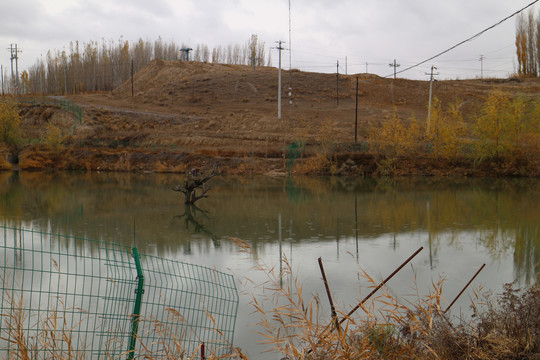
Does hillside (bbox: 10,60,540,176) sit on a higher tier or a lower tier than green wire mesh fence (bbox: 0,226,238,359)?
higher

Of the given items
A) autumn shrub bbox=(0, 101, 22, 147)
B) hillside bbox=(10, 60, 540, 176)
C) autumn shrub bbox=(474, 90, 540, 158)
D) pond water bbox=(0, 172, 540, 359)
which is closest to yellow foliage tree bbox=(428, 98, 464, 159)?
autumn shrub bbox=(474, 90, 540, 158)

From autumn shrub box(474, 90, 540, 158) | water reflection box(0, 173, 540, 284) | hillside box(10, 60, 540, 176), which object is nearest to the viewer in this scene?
water reflection box(0, 173, 540, 284)

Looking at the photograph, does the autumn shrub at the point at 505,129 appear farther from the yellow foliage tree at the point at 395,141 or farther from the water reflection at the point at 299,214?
the water reflection at the point at 299,214

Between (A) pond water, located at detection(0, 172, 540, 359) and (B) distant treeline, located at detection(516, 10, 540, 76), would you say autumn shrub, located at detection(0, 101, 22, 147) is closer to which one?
(A) pond water, located at detection(0, 172, 540, 359)

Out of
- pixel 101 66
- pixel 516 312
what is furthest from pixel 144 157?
pixel 101 66

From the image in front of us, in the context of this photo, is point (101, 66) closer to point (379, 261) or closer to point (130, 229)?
point (130, 229)

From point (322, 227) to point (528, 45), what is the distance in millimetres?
75429

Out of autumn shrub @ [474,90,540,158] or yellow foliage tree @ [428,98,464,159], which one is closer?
autumn shrub @ [474,90,540,158]

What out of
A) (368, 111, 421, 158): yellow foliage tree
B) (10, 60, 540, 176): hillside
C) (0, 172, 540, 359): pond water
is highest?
(10, 60, 540, 176): hillside

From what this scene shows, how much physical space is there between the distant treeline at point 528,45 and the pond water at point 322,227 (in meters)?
56.7

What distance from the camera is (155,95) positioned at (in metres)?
66.2

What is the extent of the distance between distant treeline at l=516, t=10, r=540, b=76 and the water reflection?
55218mm

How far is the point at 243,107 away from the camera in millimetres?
61500

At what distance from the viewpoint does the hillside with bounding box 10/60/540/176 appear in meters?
→ 46.7
